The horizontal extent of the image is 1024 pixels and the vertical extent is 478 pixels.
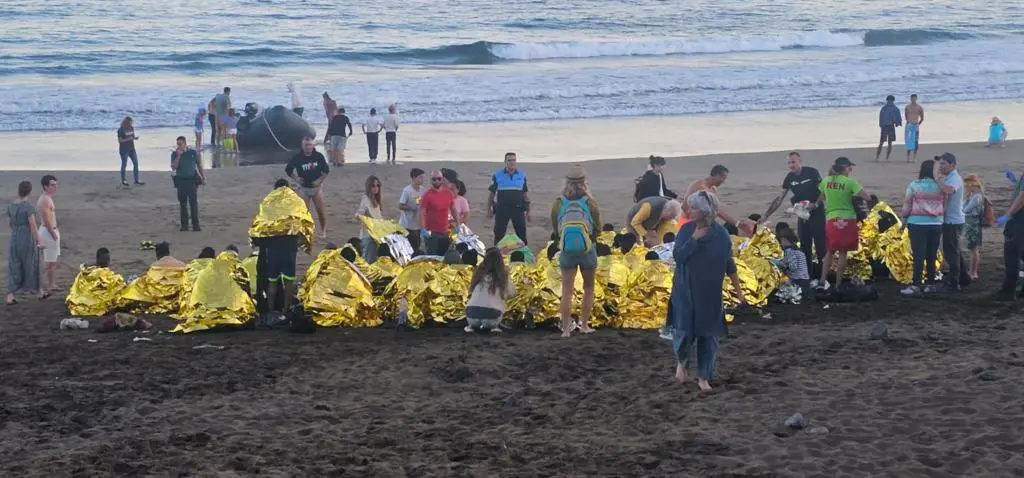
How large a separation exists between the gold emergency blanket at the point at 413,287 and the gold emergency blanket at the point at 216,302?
3.71 feet

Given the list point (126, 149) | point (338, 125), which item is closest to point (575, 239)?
point (126, 149)

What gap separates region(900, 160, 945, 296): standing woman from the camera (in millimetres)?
11219

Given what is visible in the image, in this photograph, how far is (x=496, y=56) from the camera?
44875 mm

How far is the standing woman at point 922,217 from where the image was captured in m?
11.2

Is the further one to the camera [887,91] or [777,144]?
[887,91]

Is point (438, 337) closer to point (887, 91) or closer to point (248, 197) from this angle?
point (248, 197)

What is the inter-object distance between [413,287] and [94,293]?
9.66 ft

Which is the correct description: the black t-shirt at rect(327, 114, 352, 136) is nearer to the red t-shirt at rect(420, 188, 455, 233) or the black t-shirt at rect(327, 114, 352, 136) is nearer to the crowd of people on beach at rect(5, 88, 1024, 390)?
the crowd of people on beach at rect(5, 88, 1024, 390)

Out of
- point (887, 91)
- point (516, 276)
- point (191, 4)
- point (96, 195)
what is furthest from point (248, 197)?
point (191, 4)

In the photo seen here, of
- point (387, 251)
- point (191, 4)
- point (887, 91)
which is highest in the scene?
point (191, 4)

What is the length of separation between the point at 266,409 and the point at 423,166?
43.1ft

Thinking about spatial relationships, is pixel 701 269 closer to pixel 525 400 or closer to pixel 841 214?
pixel 525 400

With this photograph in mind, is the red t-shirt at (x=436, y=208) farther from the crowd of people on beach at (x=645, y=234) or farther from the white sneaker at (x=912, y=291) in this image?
the white sneaker at (x=912, y=291)

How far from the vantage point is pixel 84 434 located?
765cm
